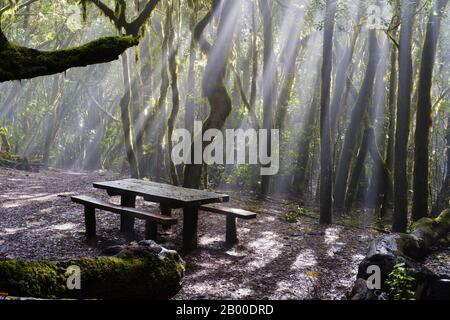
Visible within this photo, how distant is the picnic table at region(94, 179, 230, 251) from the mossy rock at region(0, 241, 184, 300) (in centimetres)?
183

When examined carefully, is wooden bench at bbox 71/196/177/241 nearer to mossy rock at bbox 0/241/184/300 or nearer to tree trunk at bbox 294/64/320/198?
mossy rock at bbox 0/241/184/300

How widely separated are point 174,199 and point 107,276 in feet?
8.86

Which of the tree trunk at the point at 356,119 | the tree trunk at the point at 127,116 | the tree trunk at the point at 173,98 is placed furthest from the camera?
the tree trunk at the point at 127,116

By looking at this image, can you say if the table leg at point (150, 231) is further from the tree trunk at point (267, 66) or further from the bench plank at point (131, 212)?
the tree trunk at point (267, 66)

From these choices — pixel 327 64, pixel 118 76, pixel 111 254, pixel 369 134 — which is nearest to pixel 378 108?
pixel 369 134

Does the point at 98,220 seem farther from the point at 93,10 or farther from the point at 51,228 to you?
the point at 93,10

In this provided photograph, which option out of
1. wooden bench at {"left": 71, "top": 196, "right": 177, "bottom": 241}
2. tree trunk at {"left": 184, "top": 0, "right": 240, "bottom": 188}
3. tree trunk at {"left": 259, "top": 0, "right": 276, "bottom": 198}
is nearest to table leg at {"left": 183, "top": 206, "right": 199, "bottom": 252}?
wooden bench at {"left": 71, "top": 196, "right": 177, "bottom": 241}

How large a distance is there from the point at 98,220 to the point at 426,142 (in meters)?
7.69

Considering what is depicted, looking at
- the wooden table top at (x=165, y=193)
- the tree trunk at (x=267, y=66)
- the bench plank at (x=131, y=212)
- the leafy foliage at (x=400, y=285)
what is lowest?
the leafy foliage at (x=400, y=285)

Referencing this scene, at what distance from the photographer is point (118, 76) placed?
115ft

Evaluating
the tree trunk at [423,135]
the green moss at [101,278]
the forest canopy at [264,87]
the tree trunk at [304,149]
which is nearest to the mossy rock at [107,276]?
the green moss at [101,278]

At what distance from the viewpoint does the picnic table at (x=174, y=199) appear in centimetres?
763

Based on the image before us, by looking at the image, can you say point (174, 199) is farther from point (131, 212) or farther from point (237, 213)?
point (237, 213)

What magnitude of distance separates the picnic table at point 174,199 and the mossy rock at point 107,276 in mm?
1829
